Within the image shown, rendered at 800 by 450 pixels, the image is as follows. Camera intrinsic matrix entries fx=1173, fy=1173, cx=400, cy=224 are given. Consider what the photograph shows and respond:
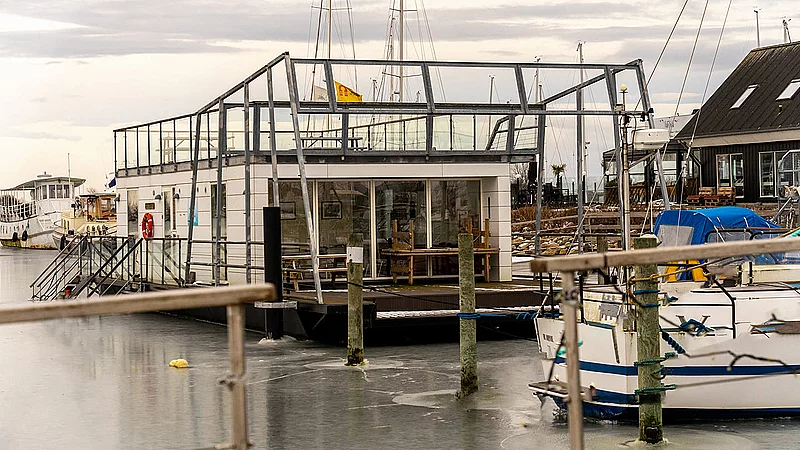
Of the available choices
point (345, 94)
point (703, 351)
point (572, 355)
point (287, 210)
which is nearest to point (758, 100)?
point (345, 94)

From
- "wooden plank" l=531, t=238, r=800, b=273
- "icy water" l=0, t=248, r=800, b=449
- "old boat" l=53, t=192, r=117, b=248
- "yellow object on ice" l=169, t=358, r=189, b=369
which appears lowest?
"icy water" l=0, t=248, r=800, b=449

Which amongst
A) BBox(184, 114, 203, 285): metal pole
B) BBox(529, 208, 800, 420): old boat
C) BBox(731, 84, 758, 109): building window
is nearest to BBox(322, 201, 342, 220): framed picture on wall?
BBox(184, 114, 203, 285): metal pole

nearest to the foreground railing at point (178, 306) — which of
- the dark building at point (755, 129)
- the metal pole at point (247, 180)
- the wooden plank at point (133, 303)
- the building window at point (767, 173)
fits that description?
the wooden plank at point (133, 303)

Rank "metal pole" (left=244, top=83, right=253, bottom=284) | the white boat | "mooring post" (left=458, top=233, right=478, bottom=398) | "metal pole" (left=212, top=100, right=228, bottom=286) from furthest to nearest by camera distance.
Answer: the white boat → "metal pole" (left=212, top=100, right=228, bottom=286) → "metal pole" (left=244, top=83, right=253, bottom=284) → "mooring post" (left=458, top=233, right=478, bottom=398)

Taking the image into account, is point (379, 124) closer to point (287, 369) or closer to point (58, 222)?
point (287, 369)

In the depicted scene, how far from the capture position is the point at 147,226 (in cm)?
2870

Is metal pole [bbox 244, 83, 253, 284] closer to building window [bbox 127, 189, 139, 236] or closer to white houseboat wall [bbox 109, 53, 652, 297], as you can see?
white houseboat wall [bbox 109, 53, 652, 297]

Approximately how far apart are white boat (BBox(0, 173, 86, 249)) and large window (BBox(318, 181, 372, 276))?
7430 cm

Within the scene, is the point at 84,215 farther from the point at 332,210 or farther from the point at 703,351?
the point at 703,351

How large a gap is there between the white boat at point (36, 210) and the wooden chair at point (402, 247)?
244 feet

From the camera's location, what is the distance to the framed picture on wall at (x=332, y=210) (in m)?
22.9

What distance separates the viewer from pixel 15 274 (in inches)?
2052

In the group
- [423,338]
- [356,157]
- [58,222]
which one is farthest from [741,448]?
[58,222]

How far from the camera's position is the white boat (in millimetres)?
95188
